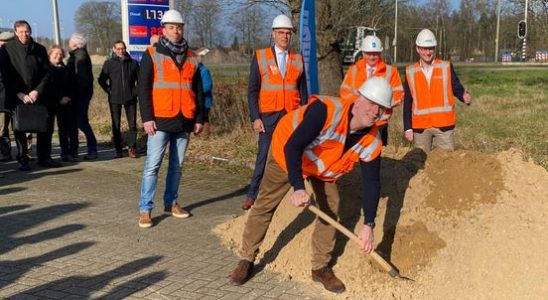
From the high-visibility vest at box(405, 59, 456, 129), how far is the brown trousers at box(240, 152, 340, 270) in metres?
2.05

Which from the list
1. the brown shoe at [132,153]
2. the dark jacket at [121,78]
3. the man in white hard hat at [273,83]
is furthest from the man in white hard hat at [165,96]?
the brown shoe at [132,153]

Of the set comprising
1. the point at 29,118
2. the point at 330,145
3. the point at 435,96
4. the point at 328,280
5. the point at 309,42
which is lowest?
the point at 328,280

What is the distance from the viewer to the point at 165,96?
5512 mm

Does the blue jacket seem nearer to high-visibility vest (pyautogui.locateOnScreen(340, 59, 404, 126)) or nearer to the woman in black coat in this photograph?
high-visibility vest (pyautogui.locateOnScreen(340, 59, 404, 126))

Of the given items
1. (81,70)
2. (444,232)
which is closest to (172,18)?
(444,232)

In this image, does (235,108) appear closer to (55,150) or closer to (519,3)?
(55,150)

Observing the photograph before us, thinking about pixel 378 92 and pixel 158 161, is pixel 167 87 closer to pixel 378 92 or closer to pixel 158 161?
pixel 158 161

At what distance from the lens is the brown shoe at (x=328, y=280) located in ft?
13.7

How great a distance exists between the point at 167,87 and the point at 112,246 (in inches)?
63.4

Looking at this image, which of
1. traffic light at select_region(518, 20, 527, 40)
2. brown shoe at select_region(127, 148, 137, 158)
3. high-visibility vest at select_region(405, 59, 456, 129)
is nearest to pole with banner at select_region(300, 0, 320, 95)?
high-visibility vest at select_region(405, 59, 456, 129)

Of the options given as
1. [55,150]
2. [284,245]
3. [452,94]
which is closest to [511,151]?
[452,94]

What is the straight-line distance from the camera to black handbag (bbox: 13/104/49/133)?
315 inches

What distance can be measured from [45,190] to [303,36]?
12.9 feet

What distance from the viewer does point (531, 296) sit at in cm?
378
